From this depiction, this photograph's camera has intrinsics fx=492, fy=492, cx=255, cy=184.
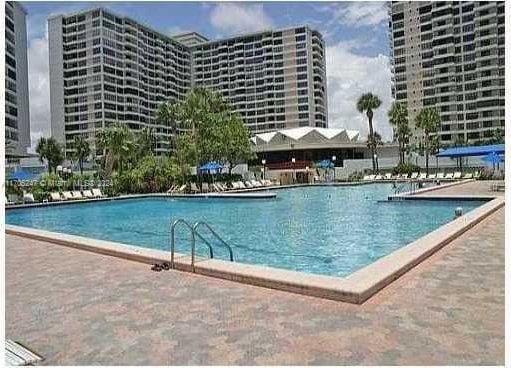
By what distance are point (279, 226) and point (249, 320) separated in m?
9.79

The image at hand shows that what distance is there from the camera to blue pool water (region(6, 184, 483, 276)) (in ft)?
32.3

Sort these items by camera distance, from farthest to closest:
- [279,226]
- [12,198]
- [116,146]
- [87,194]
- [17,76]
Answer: [17,76]
[116,146]
[87,194]
[12,198]
[279,226]

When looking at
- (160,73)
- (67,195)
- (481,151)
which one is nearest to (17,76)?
(160,73)

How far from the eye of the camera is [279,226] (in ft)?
46.9

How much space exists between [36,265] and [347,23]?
47.6ft

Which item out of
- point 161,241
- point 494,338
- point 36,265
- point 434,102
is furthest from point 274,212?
point 434,102

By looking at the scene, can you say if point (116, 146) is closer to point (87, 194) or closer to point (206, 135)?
point (206, 135)

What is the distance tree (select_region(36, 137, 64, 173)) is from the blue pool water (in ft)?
159

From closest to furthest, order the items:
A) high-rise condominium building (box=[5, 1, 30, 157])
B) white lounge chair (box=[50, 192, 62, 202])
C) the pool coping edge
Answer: the pool coping edge
white lounge chair (box=[50, 192, 62, 202])
high-rise condominium building (box=[5, 1, 30, 157])

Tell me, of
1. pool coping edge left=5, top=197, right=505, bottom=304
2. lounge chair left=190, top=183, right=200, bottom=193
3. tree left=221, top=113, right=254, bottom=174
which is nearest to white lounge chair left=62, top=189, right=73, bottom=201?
lounge chair left=190, top=183, right=200, bottom=193

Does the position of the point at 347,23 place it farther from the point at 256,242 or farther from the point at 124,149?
the point at 124,149

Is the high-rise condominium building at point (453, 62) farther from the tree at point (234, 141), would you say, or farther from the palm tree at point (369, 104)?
the tree at point (234, 141)

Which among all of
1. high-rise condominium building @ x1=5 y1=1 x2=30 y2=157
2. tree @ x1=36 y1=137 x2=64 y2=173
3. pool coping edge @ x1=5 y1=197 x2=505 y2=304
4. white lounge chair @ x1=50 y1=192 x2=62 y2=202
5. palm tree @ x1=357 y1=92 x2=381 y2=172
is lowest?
pool coping edge @ x1=5 y1=197 x2=505 y2=304

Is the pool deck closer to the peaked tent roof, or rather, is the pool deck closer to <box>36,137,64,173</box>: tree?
→ the peaked tent roof
